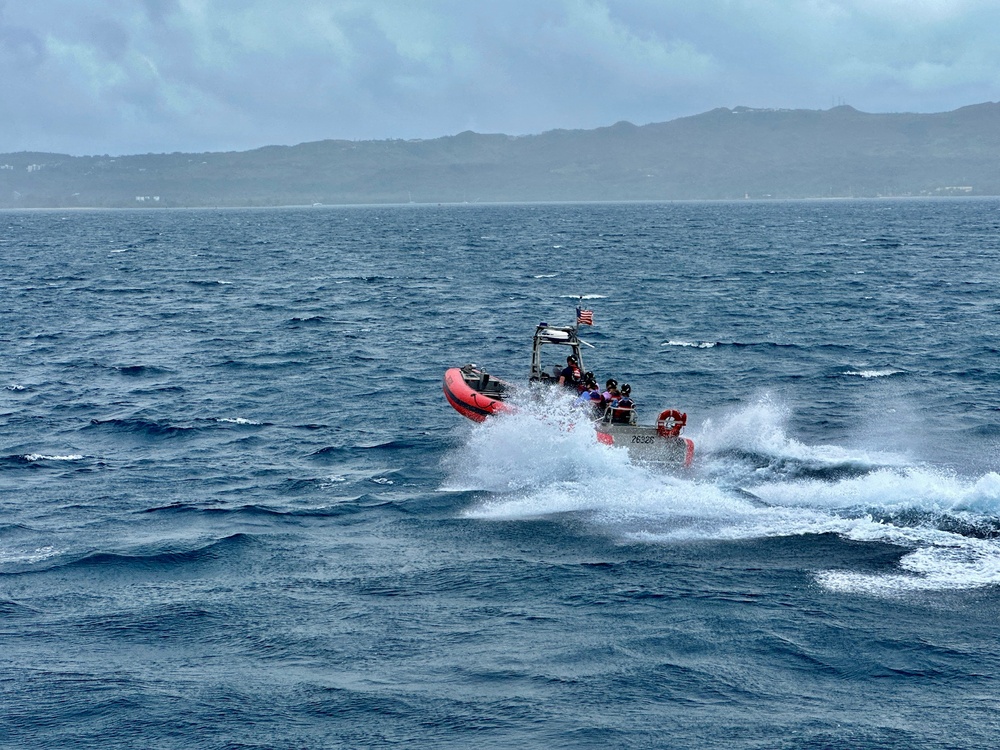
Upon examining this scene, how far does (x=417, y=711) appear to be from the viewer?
1532 centimetres

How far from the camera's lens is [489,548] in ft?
70.2

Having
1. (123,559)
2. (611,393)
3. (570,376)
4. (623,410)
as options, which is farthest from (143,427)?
(623,410)

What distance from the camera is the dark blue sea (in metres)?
15.4

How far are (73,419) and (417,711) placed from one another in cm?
2110

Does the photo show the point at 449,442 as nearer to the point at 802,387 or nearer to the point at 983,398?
the point at 802,387

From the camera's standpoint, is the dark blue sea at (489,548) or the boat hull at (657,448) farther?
the boat hull at (657,448)

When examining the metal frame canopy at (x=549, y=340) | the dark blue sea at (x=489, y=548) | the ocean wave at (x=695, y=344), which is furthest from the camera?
the ocean wave at (x=695, y=344)

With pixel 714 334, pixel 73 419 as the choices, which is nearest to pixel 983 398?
pixel 714 334

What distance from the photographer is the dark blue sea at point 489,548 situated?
15.4 meters

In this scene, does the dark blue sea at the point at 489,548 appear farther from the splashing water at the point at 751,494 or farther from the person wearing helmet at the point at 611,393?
the person wearing helmet at the point at 611,393

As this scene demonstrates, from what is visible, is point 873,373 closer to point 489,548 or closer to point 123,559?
point 489,548

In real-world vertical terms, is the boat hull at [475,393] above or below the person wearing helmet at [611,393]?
below

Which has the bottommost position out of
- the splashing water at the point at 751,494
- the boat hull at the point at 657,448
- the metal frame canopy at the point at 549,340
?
the splashing water at the point at 751,494

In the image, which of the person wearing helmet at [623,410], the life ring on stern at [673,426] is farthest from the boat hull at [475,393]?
the life ring on stern at [673,426]
